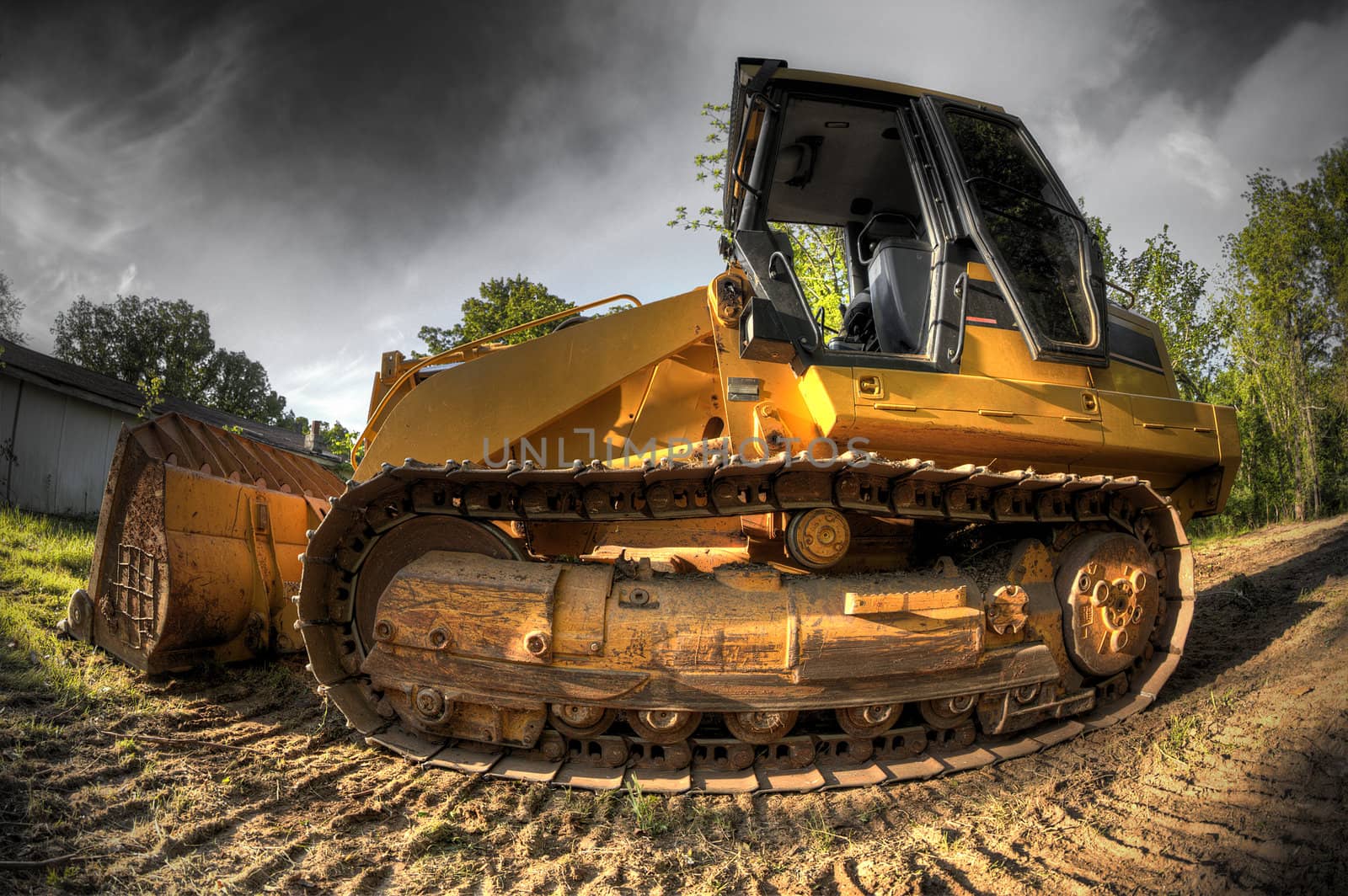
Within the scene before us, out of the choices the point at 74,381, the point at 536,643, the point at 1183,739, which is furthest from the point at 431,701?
the point at 74,381

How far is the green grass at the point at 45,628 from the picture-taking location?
328 centimetres

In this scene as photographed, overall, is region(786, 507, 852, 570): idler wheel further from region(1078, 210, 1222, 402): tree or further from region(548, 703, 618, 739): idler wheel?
region(1078, 210, 1222, 402): tree

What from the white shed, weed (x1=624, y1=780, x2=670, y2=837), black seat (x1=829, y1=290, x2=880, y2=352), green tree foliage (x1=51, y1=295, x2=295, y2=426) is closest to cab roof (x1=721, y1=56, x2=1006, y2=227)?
black seat (x1=829, y1=290, x2=880, y2=352)

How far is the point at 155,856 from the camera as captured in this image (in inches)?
82.4

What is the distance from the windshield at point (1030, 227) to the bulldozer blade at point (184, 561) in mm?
3913

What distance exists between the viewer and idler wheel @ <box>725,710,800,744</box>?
282cm

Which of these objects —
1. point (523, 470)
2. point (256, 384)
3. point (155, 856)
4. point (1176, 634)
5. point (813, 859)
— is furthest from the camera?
point (256, 384)

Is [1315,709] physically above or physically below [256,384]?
below

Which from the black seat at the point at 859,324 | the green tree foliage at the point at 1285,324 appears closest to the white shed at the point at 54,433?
the black seat at the point at 859,324

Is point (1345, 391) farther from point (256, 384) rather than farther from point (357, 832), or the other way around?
point (256, 384)

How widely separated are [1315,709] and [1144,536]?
951 mm

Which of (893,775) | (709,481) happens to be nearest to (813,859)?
(893,775)

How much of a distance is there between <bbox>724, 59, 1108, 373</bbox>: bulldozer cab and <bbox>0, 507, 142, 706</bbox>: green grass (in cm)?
352

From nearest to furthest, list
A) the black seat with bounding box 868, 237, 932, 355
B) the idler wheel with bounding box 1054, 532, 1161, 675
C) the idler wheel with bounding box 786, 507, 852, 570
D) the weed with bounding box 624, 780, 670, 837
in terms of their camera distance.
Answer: the weed with bounding box 624, 780, 670, 837, the idler wheel with bounding box 786, 507, 852, 570, the idler wheel with bounding box 1054, 532, 1161, 675, the black seat with bounding box 868, 237, 932, 355
